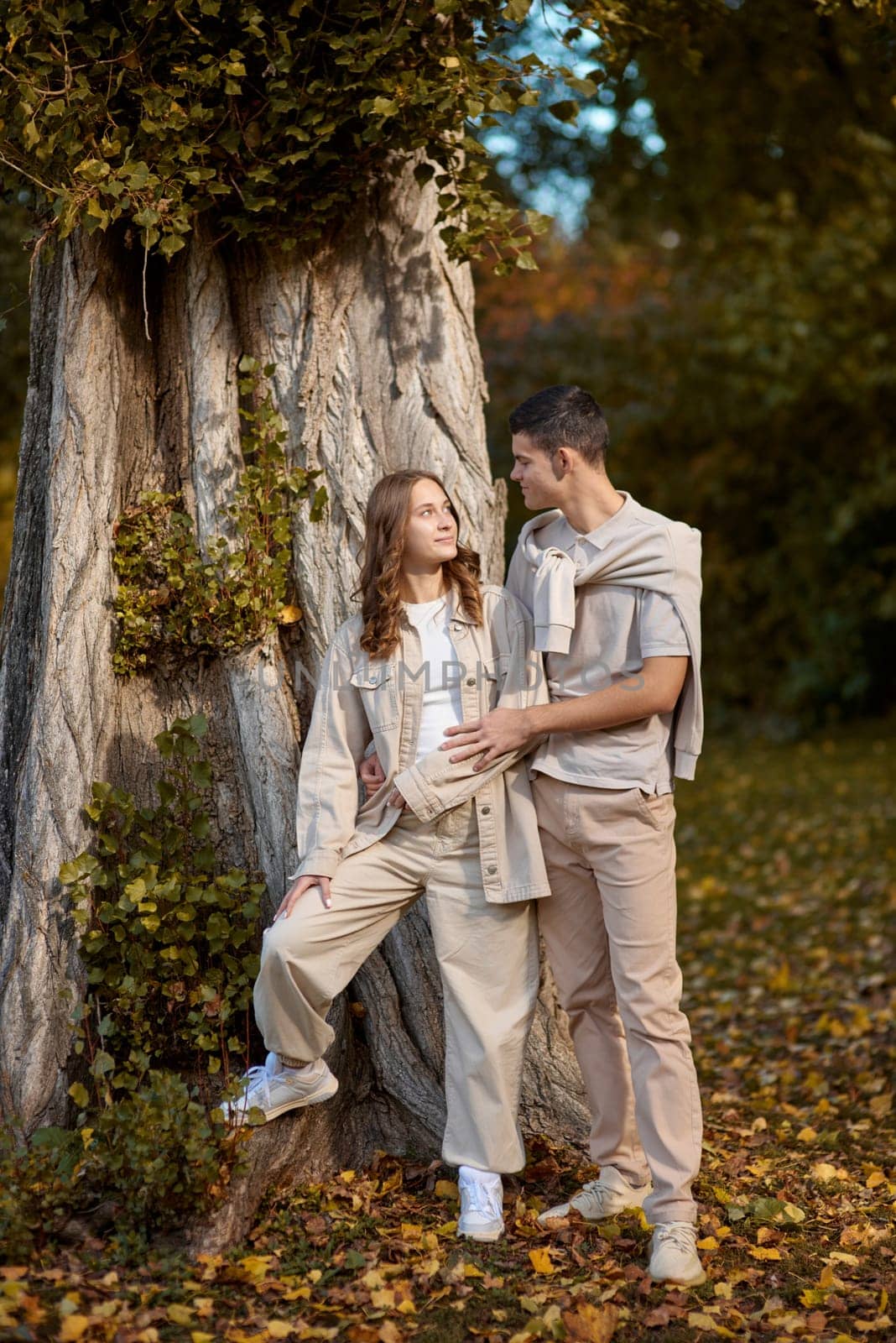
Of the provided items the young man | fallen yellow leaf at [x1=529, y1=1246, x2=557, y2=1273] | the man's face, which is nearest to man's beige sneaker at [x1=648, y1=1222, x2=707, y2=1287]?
the young man

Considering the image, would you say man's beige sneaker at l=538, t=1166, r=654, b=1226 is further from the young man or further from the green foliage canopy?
the green foliage canopy

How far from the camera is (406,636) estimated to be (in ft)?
12.3

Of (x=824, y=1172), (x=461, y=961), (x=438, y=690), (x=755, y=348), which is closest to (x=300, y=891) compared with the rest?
(x=461, y=961)

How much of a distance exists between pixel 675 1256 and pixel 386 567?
6.37ft

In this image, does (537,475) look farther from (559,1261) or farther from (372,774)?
(559,1261)

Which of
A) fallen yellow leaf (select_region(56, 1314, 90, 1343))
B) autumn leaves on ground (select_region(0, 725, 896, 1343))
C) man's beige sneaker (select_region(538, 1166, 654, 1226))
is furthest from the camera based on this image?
man's beige sneaker (select_region(538, 1166, 654, 1226))

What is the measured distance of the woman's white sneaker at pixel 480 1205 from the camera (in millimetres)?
3641

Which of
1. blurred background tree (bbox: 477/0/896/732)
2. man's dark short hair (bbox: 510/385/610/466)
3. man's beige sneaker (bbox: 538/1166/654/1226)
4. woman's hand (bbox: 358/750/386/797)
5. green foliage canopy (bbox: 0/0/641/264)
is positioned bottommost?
man's beige sneaker (bbox: 538/1166/654/1226)

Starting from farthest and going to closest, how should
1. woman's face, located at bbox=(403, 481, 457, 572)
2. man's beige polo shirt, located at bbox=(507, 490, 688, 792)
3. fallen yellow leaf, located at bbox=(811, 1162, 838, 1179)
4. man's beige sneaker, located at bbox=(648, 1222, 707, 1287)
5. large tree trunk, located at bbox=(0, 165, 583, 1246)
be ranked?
fallen yellow leaf, located at bbox=(811, 1162, 838, 1179)
large tree trunk, located at bbox=(0, 165, 583, 1246)
woman's face, located at bbox=(403, 481, 457, 572)
man's beige polo shirt, located at bbox=(507, 490, 688, 792)
man's beige sneaker, located at bbox=(648, 1222, 707, 1287)

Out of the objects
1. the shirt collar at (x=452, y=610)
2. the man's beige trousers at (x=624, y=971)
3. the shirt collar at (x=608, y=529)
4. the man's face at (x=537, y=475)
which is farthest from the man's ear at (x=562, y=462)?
the man's beige trousers at (x=624, y=971)

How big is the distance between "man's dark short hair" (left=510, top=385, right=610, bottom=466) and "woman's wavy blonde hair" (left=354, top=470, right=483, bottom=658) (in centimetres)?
30

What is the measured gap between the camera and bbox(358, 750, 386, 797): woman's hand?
3748 mm

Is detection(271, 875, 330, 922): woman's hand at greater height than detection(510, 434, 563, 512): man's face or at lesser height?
lesser

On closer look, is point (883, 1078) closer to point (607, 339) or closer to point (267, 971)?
point (267, 971)
